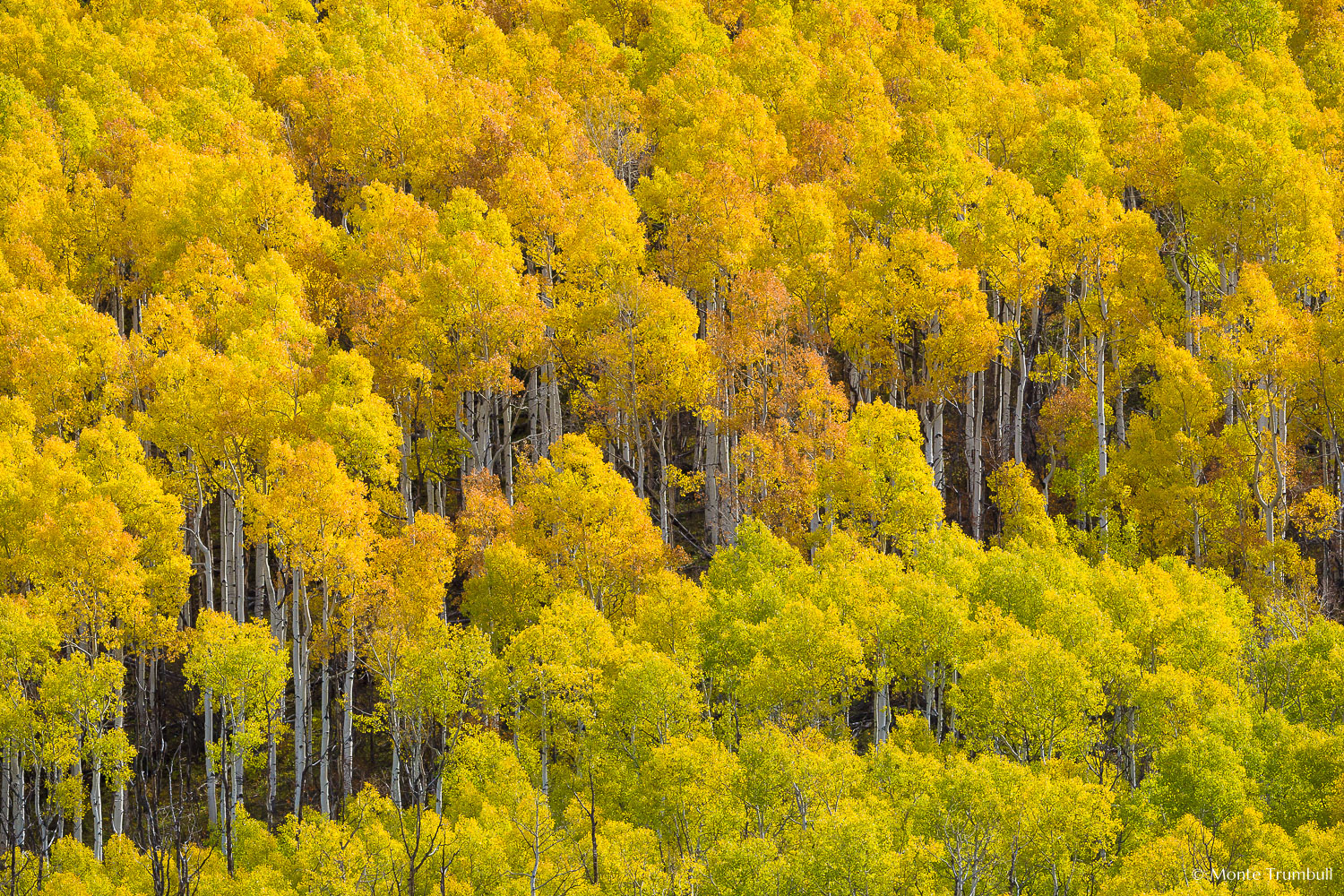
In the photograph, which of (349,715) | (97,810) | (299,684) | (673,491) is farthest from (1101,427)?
(97,810)

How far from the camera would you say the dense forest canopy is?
38.6 metres

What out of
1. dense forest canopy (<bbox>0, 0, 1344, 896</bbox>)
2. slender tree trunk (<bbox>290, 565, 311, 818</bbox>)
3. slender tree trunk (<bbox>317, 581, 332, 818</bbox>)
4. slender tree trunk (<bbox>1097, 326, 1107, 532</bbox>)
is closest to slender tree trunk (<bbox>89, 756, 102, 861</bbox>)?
dense forest canopy (<bbox>0, 0, 1344, 896</bbox>)

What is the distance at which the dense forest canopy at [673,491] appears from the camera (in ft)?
127

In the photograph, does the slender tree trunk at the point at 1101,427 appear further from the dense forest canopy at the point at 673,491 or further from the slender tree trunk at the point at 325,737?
the slender tree trunk at the point at 325,737

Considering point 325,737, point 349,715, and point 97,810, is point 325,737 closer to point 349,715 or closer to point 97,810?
point 349,715

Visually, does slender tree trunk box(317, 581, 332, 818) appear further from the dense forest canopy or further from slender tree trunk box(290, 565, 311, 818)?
slender tree trunk box(290, 565, 311, 818)

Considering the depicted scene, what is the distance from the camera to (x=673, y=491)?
198 feet

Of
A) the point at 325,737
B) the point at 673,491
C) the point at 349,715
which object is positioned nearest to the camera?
the point at 325,737

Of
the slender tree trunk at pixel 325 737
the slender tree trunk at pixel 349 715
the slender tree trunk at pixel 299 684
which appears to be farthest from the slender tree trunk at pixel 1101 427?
the slender tree trunk at pixel 299 684

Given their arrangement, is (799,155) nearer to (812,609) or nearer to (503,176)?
(503,176)

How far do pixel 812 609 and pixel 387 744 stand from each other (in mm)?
19044

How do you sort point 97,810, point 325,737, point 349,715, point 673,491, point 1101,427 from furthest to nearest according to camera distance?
point 673,491, point 1101,427, point 349,715, point 325,737, point 97,810

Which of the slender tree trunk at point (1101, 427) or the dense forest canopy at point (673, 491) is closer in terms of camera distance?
the dense forest canopy at point (673, 491)

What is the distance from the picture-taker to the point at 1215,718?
38.3 meters
